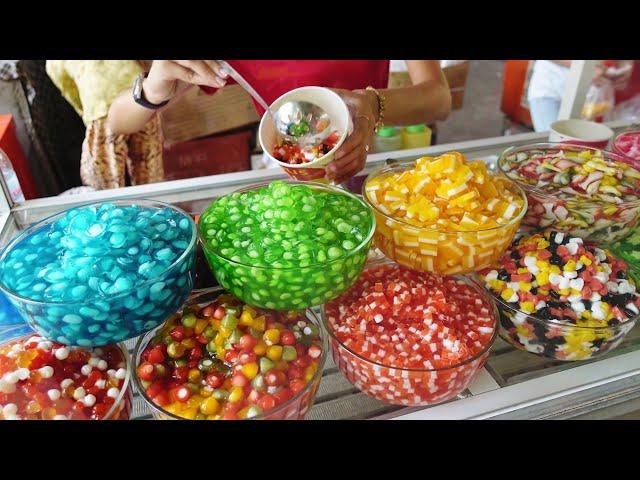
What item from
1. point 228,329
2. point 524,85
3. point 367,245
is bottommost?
point 524,85

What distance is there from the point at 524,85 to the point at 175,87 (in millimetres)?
3493

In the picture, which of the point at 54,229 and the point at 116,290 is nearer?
the point at 116,290

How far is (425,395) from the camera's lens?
888 mm

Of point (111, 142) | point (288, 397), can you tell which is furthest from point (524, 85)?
point (288, 397)

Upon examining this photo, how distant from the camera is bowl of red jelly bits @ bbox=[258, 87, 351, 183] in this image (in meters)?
1.18

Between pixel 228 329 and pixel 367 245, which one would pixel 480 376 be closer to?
pixel 367 245

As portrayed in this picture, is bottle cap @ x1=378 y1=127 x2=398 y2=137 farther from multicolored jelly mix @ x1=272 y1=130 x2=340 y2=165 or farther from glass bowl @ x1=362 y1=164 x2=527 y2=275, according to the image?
glass bowl @ x1=362 y1=164 x2=527 y2=275

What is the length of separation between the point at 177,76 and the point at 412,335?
924 mm

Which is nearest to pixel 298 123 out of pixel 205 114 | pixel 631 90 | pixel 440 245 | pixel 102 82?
pixel 440 245

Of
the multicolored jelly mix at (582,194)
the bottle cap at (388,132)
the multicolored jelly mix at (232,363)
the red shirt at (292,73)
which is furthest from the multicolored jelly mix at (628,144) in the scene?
the bottle cap at (388,132)

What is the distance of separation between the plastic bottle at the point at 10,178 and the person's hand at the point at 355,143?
0.79 m

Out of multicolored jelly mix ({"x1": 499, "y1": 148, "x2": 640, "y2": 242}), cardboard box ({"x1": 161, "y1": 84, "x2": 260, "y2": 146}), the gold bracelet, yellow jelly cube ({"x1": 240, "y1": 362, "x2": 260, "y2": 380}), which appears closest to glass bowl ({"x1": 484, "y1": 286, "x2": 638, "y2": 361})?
multicolored jelly mix ({"x1": 499, "y1": 148, "x2": 640, "y2": 242})
